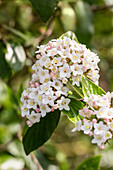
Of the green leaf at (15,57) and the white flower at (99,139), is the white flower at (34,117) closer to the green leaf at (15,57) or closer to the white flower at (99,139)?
the white flower at (99,139)

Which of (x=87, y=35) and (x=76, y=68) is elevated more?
(x=87, y=35)

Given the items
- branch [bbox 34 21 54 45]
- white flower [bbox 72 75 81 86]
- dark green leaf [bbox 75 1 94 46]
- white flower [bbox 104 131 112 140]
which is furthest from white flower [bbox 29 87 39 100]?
dark green leaf [bbox 75 1 94 46]

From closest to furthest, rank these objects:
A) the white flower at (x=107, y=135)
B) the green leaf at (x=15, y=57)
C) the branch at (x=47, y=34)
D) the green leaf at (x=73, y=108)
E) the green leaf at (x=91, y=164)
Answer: the white flower at (x=107, y=135) → the green leaf at (x=73, y=108) → the green leaf at (x=91, y=164) → the green leaf at (x=15, y=57) → the branch at (x=47, y=34)

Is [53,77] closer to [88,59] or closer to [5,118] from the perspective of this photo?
[88,59]

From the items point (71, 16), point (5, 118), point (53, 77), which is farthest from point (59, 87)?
point (5, 118)

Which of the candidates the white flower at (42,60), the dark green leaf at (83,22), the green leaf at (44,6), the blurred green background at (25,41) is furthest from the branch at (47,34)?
the white flower at (42,60)

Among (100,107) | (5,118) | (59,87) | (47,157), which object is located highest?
(5,118)
